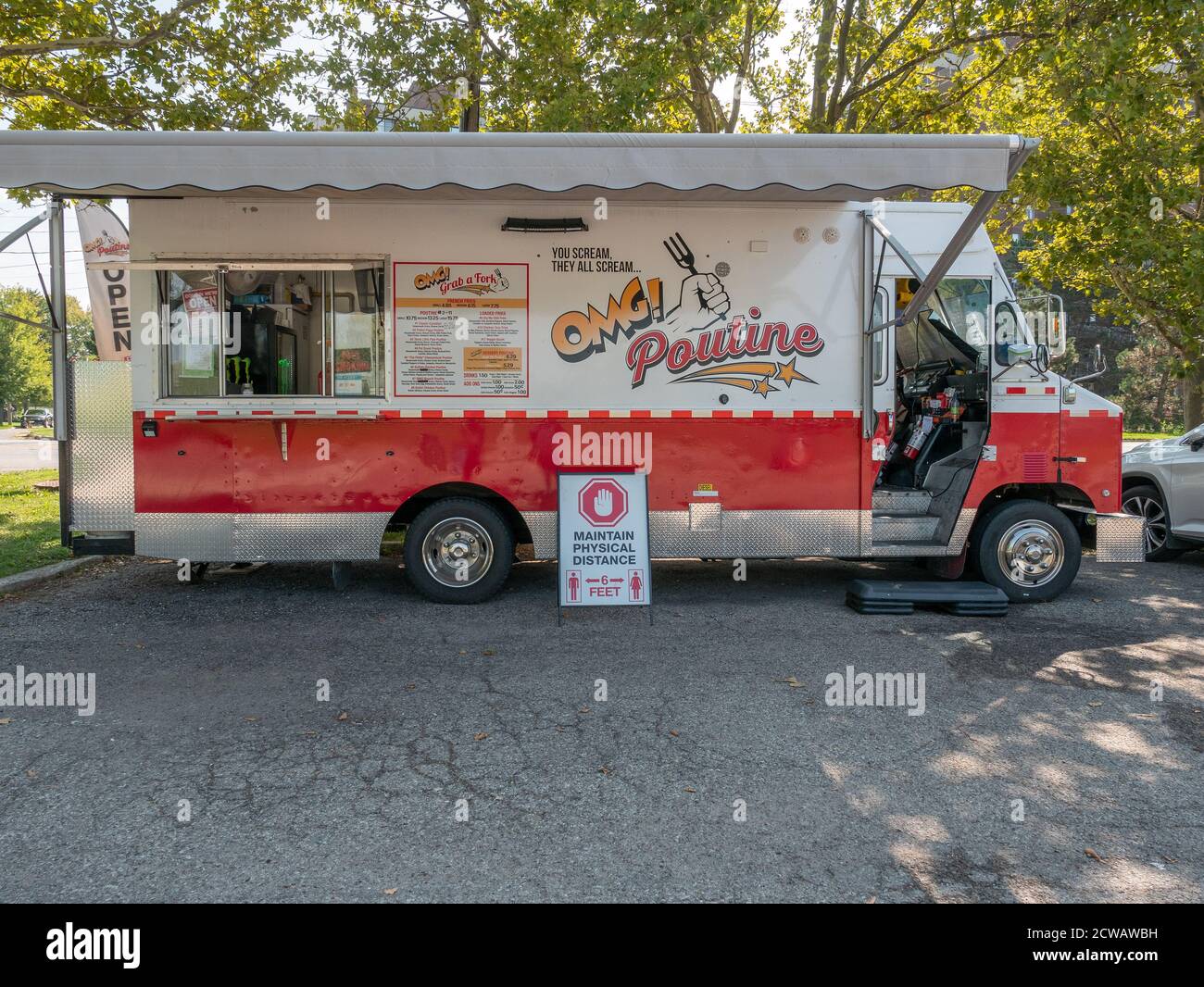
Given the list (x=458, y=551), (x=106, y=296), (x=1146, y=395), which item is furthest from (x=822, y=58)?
(x=1146, y=395)

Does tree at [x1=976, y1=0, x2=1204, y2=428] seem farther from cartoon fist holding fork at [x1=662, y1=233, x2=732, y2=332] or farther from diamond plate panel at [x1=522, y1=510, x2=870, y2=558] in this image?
diamond plate panel at [x1=522, y1=510, x2=870, y2=558]

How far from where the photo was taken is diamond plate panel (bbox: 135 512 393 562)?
24.4 feet

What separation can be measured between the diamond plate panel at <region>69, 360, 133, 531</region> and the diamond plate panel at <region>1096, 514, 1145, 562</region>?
8.09 meters

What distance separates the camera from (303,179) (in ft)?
19.9

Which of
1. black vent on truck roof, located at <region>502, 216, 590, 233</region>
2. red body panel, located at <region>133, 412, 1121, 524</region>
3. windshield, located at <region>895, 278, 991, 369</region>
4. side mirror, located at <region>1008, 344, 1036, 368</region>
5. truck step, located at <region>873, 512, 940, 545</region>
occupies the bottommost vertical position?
truck step, located at <region>873, 512, 940, 545</region>

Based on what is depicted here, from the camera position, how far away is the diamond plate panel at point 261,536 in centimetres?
743

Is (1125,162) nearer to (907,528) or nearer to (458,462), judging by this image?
(907,528)

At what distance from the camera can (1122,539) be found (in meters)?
7.74

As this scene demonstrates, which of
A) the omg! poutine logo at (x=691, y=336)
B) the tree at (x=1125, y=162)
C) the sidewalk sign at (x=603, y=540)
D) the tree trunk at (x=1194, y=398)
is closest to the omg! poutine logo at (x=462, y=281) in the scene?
the omg! poutine logo at (x=691, y=336)

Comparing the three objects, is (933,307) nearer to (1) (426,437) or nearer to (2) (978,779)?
(1) (426,437)

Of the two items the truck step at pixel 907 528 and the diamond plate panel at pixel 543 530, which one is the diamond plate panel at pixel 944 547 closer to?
the truck step at pixel 907 528

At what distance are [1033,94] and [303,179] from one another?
1261cm

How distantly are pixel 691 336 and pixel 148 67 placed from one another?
7.96 metres

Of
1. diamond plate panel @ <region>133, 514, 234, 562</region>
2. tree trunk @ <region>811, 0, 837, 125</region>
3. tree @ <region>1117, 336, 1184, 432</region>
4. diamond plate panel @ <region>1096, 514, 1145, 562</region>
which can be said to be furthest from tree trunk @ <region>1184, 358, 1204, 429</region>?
tree @ <region>1117, 336, 1184, 432</region>
